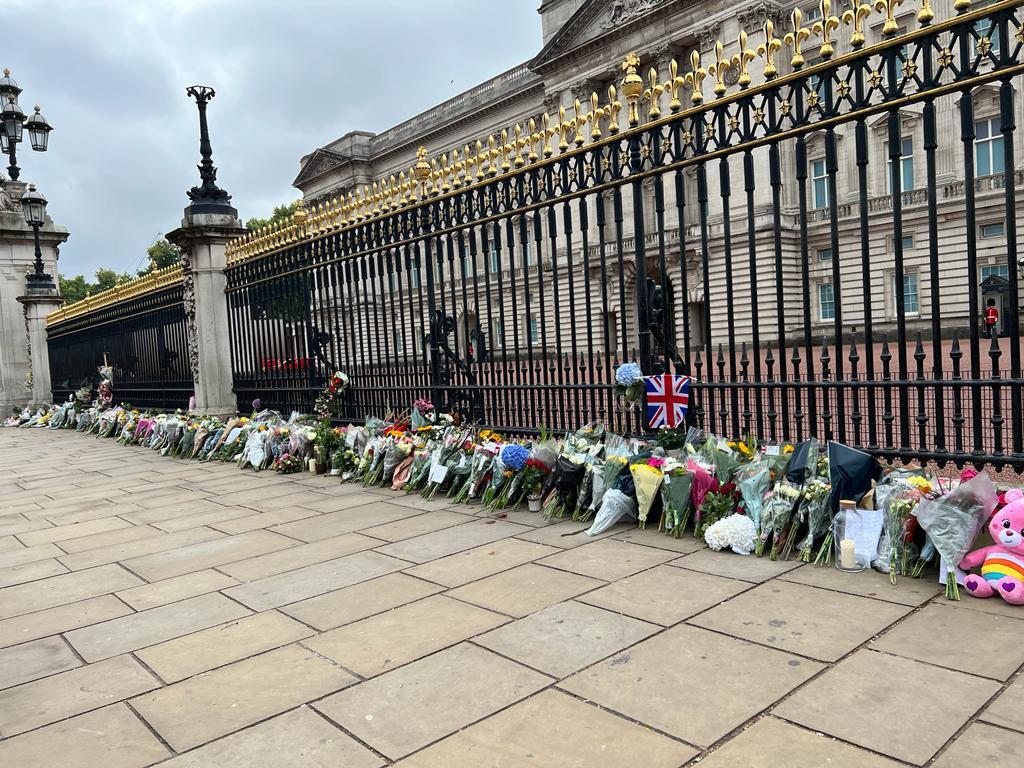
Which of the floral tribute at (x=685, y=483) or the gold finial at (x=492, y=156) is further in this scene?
the gold finial at (x=492, y=156)

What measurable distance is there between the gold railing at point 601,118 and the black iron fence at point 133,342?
2627mm

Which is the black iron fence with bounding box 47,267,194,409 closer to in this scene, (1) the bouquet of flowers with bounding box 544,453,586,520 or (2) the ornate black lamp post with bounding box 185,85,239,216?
(2) the ornate black lamp post with bounding box 185,85,239,216

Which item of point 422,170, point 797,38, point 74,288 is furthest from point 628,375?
point 74,288

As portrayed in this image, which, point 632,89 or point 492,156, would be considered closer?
point 632,89

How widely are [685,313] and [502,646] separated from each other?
109 inches

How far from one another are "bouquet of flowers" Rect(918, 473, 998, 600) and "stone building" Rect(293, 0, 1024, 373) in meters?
1.16

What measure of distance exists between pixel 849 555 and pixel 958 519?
562mm

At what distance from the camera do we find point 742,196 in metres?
26.4

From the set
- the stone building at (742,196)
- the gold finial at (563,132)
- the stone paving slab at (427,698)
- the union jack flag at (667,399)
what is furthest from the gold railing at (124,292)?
the stone paving slab at (427,698)

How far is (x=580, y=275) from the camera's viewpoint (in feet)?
79.9

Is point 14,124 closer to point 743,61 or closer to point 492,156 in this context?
point 492,156

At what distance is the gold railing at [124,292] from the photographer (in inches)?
515

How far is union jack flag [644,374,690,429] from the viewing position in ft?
18.1

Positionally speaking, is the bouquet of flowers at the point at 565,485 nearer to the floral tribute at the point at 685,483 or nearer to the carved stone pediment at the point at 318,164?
the floral tribute at the point at 685,483
